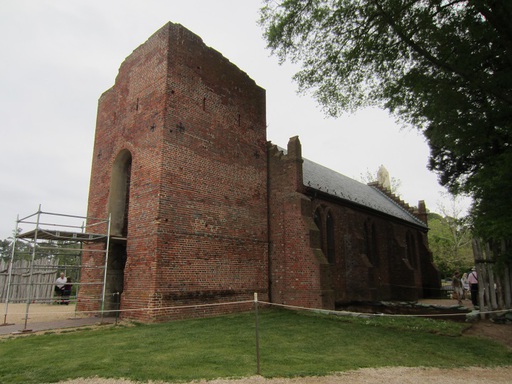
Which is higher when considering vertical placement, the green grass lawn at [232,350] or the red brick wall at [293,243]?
the red brick wall at [293,243]

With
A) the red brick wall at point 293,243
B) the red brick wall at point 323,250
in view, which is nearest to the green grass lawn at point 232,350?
the red brick wall at point 293,243

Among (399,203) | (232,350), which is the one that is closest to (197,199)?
(232,350)

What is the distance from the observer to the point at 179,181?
41.1 feet

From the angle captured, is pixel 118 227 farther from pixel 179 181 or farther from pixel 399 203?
pixel 399 203

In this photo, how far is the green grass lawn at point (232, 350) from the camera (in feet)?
21.1

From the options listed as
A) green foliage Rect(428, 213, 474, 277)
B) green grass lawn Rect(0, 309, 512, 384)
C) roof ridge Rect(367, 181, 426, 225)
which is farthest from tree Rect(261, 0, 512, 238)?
green foliage Rect(428, 213, 474, 277)

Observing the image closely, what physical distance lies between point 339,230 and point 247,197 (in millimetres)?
6255

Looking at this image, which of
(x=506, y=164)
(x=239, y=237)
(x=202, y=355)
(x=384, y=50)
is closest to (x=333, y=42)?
(x=384, y=50)

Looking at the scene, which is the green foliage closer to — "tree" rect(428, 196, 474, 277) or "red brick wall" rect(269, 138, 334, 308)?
"tree" rect(428, 196, 474, 277)

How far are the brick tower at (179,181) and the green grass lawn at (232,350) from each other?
1733 mm

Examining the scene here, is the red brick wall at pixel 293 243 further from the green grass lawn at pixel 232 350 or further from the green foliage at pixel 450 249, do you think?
the green foliage at pixel 450 249

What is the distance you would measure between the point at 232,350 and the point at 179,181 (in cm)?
632

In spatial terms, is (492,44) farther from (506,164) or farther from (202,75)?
(202,75)

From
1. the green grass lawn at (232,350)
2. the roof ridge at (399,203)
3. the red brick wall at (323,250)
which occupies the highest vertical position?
the roof ridge at (399,203)
